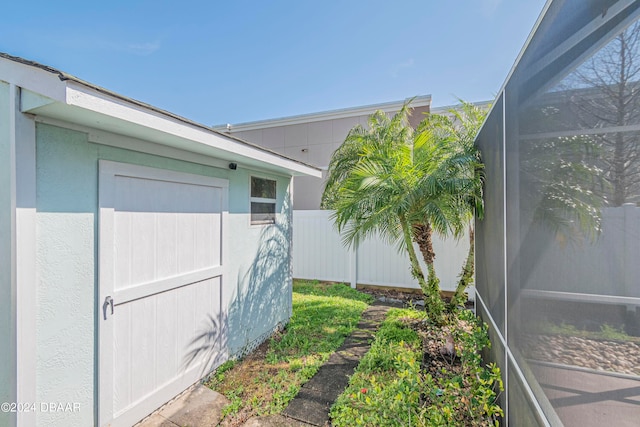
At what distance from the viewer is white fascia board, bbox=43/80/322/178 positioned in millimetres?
2074

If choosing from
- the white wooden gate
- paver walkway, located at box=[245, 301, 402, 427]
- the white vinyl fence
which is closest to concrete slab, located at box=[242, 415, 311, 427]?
paver walkway, located at box=[245, 301, 402, 427]

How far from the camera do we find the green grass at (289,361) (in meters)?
3.44

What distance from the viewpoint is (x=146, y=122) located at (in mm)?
2592

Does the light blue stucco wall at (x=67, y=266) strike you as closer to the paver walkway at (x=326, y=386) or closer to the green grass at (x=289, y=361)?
the green grass at (x=289, y=361)

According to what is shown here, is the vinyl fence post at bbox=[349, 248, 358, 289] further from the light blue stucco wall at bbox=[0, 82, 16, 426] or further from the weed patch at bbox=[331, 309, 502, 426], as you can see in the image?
the light blue stucco wall at bbox=[0, 82, 16, 426]

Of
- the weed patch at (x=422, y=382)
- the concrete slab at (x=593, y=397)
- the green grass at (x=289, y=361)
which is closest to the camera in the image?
the concrete slab at (x=593, y=397)

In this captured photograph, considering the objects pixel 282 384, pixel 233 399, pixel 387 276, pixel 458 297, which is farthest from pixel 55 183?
pixel 387 276

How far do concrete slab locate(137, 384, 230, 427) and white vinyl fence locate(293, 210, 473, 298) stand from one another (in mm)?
5636

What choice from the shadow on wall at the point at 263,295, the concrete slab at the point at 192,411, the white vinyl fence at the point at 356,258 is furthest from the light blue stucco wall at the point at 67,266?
the white vinyl fence at the point at 356,258

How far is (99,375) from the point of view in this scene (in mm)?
2658

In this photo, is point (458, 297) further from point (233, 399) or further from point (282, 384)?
point (233, 399)

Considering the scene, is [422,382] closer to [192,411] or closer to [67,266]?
[192,411]

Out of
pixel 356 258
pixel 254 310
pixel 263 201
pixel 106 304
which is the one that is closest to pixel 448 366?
pixel 254 310

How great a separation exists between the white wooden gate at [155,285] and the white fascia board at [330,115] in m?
8.78
